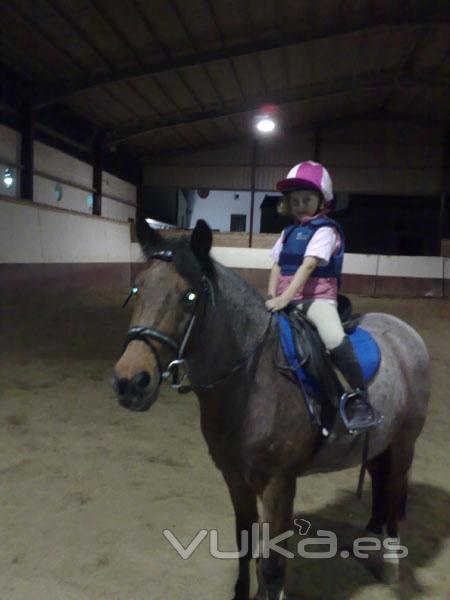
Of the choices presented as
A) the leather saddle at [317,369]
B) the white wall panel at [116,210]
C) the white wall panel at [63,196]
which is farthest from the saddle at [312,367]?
the white wall panel at [116,210]

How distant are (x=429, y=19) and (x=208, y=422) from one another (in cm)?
769

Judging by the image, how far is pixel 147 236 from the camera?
170cm

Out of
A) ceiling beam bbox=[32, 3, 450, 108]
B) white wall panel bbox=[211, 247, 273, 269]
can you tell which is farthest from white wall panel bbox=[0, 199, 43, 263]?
white wall panel bbox=[211, 247, 273, 269]

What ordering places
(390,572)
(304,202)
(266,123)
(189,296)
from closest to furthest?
(189,296) → (304,202) → (390,572) → (266,123)

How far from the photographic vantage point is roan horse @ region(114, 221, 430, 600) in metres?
1.52

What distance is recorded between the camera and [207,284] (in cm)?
165

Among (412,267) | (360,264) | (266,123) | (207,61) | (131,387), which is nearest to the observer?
(131,387)

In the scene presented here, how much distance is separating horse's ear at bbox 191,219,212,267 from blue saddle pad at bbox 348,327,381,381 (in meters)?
0.93

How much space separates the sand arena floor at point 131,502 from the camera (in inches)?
89.2

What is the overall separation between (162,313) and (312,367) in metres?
0.73

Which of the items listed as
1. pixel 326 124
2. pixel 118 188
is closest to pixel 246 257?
pixel 118 188

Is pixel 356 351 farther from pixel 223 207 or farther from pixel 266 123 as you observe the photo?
pixel 223 207

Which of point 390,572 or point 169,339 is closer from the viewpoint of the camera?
point 169,339

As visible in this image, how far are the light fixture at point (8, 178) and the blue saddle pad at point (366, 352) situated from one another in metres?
7.48
